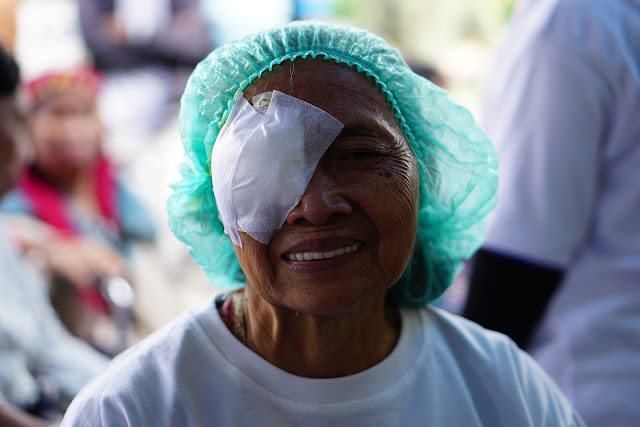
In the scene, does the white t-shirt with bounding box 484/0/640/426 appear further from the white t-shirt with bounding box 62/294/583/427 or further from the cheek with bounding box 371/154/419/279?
the cheek with bounding box 371/154/419/279

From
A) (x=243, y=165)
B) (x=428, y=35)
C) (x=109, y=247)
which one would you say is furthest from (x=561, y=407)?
(x=428, y=35)

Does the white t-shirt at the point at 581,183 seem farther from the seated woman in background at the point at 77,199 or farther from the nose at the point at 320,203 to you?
the seated woman in background at the point at 77,199

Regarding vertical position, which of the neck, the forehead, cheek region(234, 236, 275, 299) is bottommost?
the neck

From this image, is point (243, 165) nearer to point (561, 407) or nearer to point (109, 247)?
point (561, 407)

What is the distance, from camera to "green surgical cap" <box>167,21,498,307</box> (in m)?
1.29

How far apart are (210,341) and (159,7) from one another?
4.21 metres

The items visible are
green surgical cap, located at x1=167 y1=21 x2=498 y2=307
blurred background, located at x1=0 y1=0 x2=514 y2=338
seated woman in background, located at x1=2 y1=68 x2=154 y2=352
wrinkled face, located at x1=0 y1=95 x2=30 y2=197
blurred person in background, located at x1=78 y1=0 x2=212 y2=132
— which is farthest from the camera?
blurred person in background, located at x1=78 y1=0 x2=212 y2=132

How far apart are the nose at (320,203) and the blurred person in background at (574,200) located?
813 mm

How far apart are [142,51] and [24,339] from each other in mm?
3195

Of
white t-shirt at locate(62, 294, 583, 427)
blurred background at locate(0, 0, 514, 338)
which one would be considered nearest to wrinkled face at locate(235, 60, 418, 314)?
white t-shirt at locate(62, 294, 583, 427)

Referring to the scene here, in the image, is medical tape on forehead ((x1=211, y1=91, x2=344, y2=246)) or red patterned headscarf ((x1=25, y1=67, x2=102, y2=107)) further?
red patterned headscarf ((x1=25, y1=67, x2=102, y2=107))

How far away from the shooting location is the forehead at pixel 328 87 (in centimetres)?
122

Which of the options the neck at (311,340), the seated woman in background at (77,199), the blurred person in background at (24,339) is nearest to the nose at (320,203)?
the neck at (311,340)

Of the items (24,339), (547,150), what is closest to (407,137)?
(547,150)
